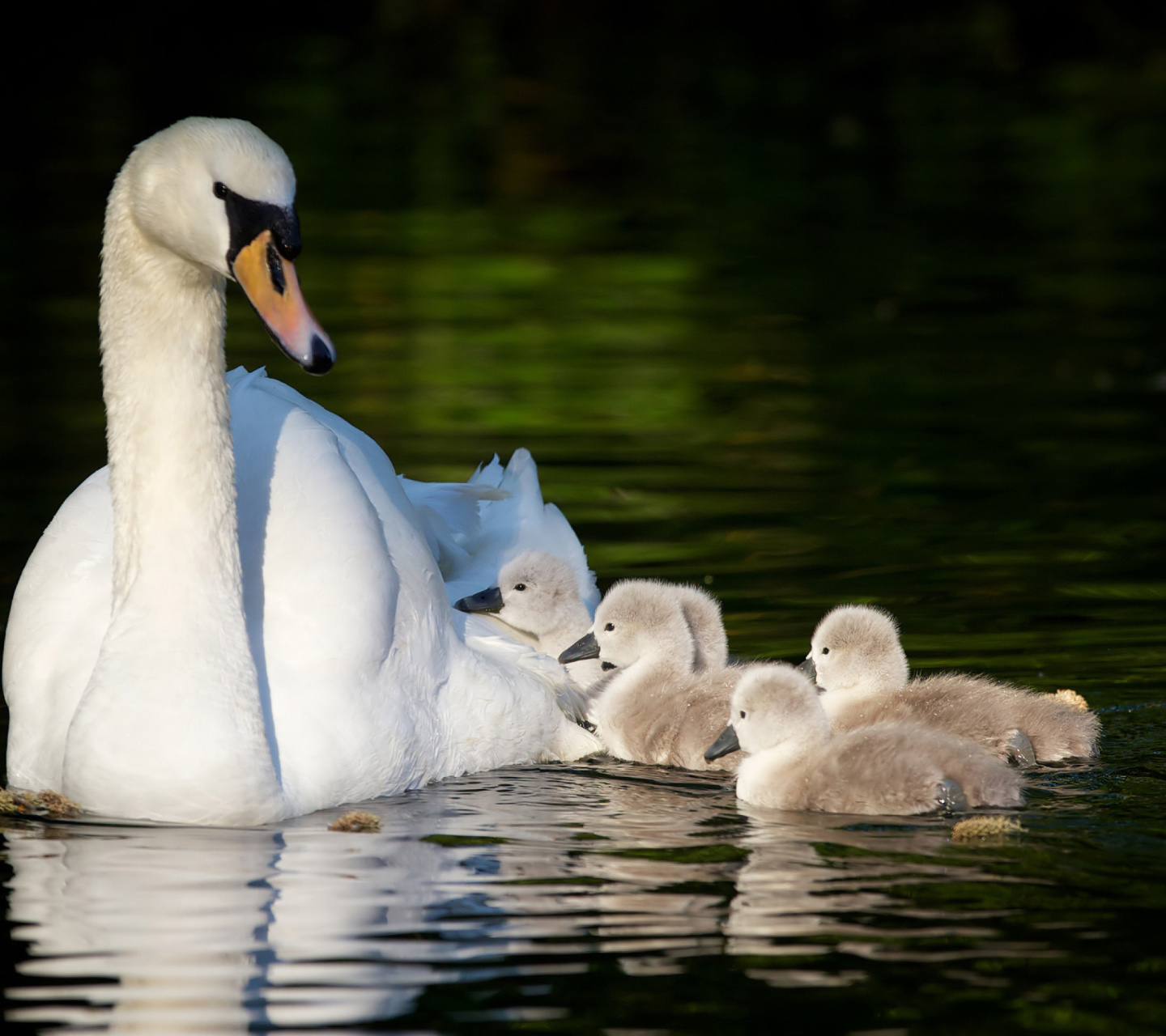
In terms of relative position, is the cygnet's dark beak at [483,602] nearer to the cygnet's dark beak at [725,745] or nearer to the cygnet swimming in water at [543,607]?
the cygnet swimming in water at [543,607]

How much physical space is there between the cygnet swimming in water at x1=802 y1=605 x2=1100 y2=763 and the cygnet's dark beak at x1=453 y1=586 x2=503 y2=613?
1378mm

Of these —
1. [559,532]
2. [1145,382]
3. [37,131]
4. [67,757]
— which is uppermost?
[37,131]

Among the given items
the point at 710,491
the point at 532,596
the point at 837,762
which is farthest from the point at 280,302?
the point at 710,491

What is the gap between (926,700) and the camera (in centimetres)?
727

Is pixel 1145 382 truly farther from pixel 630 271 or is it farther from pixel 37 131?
pixel 37 131

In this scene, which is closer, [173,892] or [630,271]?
[173,892]

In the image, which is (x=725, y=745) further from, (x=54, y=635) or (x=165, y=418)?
(x=54, y=635)

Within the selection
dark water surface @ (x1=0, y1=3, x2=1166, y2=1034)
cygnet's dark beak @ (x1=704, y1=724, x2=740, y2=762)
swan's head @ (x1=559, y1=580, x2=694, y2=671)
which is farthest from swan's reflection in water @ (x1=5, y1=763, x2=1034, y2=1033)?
swan's head @ (x1=559, y1=580, x2=694, y2=671)

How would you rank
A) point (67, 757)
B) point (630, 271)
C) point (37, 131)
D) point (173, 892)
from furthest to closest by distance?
1. point (37, 131)
2. point (630, 271)
3. point (67, 757)
4. point (173, 892)

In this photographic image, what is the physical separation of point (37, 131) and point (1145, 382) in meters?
22.4

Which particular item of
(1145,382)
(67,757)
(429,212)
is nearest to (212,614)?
(67,757)

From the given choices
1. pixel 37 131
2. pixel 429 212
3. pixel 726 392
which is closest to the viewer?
pixel 726 392

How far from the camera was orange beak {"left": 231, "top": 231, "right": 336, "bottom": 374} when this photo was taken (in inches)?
237

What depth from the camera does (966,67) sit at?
133 feet
